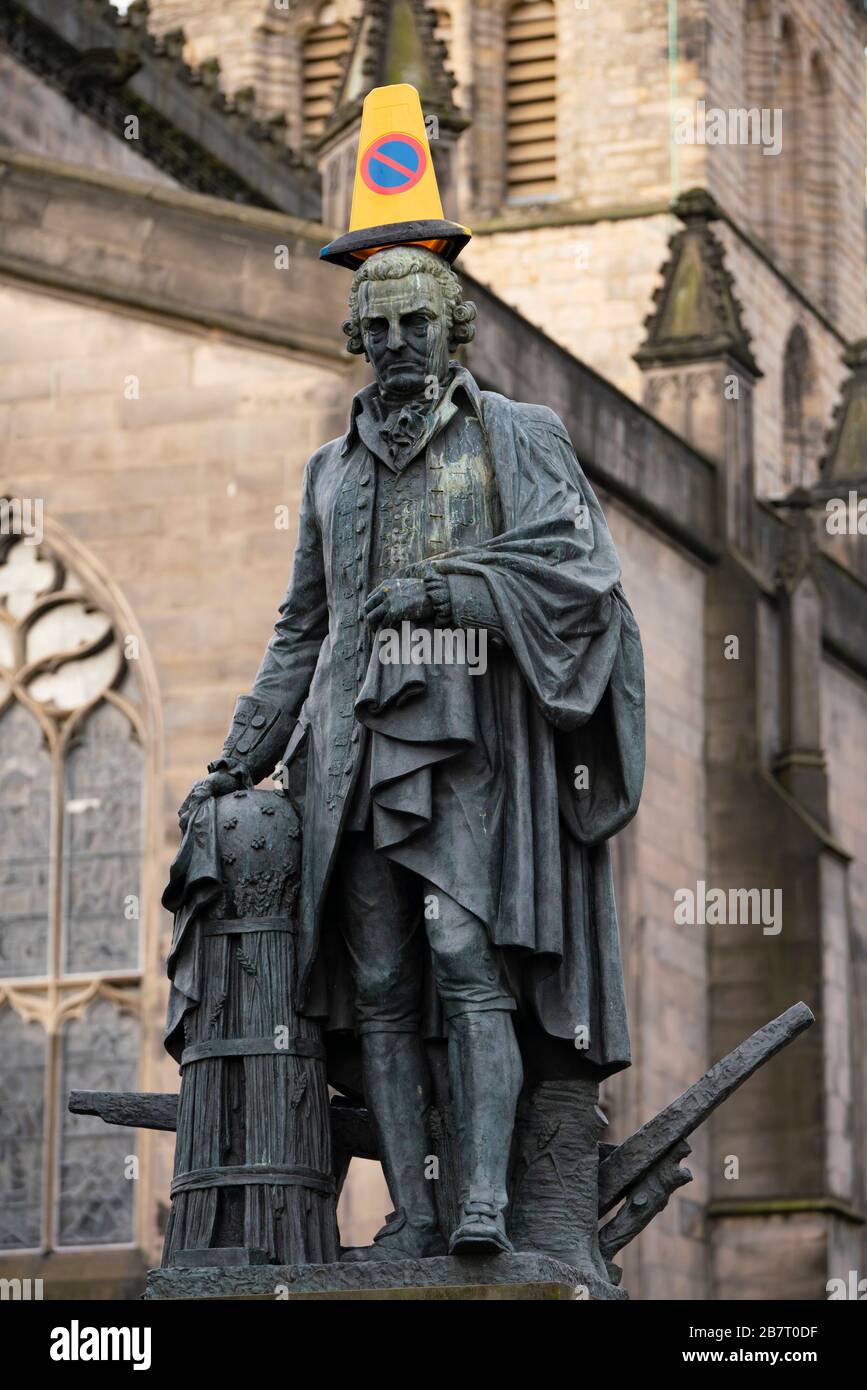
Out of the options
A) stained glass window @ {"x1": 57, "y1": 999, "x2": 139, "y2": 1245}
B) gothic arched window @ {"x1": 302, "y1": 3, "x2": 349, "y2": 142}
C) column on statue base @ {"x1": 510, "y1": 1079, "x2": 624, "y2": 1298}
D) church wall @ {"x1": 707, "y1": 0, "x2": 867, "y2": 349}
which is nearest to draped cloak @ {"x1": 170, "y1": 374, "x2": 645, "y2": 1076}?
column on statue base @ {"x1": 510, "y1": 1079, "x2": 624, "y2": 1298}

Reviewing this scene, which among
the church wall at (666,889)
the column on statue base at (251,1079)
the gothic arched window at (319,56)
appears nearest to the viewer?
the column on statue base at (251,1079)

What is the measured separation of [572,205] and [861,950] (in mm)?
16191

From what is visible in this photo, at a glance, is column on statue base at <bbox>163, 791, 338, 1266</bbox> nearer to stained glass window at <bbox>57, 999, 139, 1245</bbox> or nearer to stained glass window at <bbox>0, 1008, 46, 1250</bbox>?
stained glass window at <bbox>57, 999, 139, 1245</bbox>

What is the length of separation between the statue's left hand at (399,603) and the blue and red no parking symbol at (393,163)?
1.02m

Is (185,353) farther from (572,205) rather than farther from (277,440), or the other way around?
(572,205)

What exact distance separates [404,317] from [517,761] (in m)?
1.07

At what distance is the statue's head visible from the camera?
7.93 m

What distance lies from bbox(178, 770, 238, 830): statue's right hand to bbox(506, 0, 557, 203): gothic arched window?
35.7 meters

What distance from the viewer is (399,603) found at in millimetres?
7613

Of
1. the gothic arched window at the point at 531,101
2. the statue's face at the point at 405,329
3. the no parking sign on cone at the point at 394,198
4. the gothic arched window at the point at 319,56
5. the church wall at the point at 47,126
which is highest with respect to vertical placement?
the gothic arched window at the point at 319,56

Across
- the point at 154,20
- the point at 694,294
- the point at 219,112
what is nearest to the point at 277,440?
the point at 694,294

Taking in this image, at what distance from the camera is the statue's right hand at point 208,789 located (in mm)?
7879

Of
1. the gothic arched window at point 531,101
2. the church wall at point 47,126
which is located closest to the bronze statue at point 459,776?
the church wall at point 47,126

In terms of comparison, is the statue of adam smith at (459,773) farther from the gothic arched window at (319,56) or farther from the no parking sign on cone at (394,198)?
the gothic arched window at (319,56)
